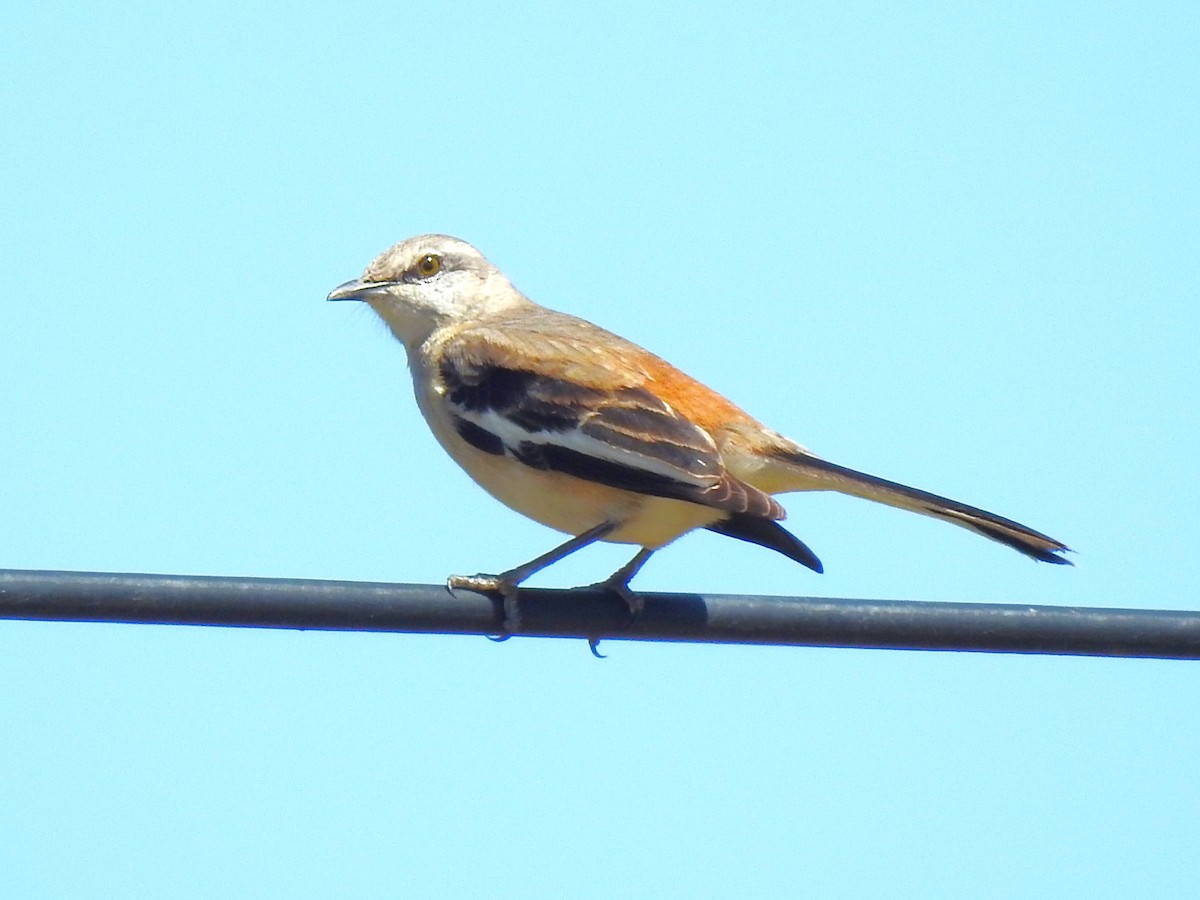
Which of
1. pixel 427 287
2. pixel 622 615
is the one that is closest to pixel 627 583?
pixel 622 615

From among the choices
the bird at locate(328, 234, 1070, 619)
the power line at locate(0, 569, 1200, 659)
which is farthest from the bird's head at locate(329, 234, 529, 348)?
the power line at locate(0, 569, 1200, 659)

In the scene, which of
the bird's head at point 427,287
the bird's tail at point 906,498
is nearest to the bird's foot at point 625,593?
the bird's tail at point 906,498

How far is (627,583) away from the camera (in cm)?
784

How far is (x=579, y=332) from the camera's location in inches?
355

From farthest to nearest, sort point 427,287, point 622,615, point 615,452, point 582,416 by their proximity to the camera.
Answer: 1. point 427,287
2. point 582,416
3. point 615,452
4. point 622,615

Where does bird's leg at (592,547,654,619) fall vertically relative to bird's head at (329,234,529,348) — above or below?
below

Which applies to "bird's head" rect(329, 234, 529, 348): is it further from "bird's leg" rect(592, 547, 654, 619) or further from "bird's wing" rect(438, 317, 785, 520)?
"bird's leg" rect(592, 547, 654, 619)

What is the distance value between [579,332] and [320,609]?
4.04 meters

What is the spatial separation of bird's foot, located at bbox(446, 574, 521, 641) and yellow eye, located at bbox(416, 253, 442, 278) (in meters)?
3.31

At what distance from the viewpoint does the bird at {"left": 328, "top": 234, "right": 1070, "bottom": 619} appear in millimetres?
7430

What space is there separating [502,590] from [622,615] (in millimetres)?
566

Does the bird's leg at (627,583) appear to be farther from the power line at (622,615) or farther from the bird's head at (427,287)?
the bird's head at (427,287)

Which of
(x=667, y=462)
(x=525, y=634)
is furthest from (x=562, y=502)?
(x=525, y=634)

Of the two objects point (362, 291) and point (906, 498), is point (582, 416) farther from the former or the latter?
point (362, 291)
